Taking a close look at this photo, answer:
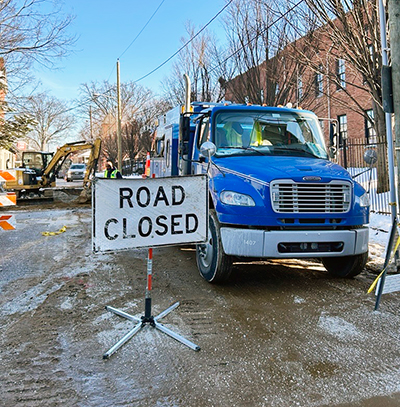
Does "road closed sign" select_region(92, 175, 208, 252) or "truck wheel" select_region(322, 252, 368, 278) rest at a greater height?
"road closed sign" select_region(92, 175, 208, 252)

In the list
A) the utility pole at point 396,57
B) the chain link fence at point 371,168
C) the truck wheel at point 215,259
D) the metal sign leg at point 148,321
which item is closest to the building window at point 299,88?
the chain link fence at point 371,168

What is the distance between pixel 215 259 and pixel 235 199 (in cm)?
84

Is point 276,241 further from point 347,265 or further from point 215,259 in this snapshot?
point 347,265

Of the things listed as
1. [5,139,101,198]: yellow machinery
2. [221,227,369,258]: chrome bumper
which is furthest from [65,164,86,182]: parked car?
[221,227,369,258]: chrome bumper

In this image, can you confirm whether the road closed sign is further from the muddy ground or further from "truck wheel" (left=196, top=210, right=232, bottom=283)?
the muddy ground

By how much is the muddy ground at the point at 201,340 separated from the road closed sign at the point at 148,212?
3.03 ft

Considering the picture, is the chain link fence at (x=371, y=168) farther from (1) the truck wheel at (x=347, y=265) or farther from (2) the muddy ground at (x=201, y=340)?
(2) the muddy ground at (x=201, y=340)

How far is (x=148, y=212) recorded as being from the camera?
3.77 metres

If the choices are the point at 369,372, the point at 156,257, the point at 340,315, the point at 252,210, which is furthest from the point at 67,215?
the point at 369,372

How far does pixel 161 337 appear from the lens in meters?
3.65

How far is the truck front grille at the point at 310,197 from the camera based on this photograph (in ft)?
15.1

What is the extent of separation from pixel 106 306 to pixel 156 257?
8.64ft

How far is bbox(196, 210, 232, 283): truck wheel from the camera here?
15.9 feet

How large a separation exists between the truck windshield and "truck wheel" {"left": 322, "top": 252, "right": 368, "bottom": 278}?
64.4 inches
